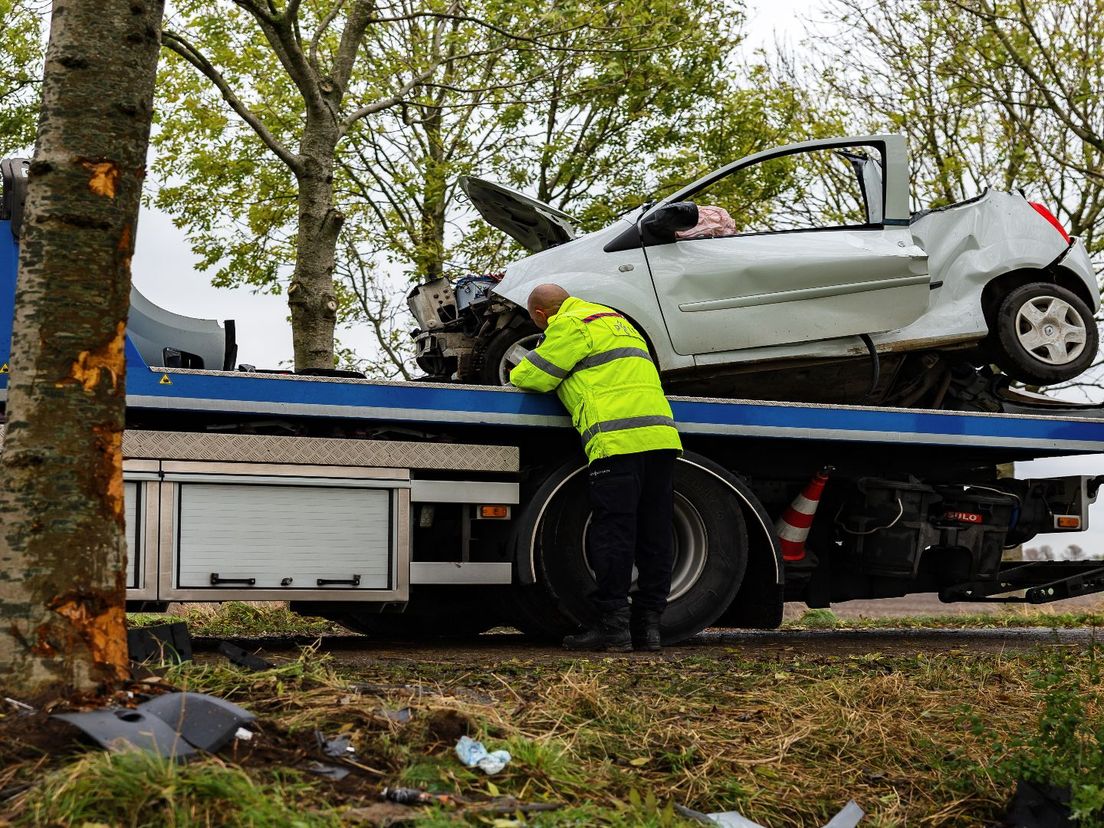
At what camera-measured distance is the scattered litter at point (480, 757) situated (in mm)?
3704

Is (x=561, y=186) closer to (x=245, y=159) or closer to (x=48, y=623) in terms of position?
(x=245, y=159)

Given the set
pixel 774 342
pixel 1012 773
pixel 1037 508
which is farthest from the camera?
pixel 1037 508

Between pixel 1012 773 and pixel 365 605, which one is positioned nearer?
pixel 1012 773

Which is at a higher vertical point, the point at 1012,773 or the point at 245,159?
the point at 245,159

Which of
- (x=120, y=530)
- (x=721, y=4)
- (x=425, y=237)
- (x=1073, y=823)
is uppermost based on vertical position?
(x=721, y=4)

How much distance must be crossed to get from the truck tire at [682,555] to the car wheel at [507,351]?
28.3 inches

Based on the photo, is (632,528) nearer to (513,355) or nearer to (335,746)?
(513,355)

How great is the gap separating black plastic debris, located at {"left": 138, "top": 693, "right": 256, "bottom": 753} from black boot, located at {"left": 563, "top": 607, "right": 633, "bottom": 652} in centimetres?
324

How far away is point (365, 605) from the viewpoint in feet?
23.0

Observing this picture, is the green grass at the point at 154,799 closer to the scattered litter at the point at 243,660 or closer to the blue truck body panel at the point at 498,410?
the scattered litter at the point at 243,660

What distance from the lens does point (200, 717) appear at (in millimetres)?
3584

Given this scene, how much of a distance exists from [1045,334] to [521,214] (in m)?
3.10

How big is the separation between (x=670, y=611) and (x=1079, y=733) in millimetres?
2803

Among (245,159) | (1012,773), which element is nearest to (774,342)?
(1012,773)
